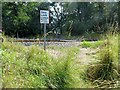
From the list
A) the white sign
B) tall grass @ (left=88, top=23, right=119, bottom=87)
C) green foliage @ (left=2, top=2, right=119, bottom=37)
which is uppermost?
the white sign

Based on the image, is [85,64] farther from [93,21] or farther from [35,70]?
[93,21]

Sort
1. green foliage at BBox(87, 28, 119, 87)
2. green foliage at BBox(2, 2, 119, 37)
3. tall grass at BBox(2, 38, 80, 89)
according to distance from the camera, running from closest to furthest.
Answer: tall grass at BBox(2, 38, 80, 89) → green foliage at BBox(87, 28, 119, 87) → green foliage at BBox(2, 2, 119, 37)

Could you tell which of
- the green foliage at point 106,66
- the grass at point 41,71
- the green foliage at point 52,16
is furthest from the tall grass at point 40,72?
the green foliage at point 52,16

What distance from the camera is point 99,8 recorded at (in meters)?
22.8

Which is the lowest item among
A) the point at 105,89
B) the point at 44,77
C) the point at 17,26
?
the point at 17,26

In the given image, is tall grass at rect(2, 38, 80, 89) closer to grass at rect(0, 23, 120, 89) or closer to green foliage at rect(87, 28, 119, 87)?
grass at rect(0, 23, 120, 89)

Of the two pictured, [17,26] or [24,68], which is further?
[17,26]

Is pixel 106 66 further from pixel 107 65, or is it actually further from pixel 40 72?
pixel 40 72

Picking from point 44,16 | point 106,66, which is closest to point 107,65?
point 106,66

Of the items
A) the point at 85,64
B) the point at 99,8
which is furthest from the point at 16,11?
the point at 85,64

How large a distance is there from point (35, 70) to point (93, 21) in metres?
Answer: 19.7

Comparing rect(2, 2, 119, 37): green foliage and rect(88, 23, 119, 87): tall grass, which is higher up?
rect(88, 23, 119, 87): tall grass

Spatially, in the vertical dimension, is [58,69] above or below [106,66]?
above

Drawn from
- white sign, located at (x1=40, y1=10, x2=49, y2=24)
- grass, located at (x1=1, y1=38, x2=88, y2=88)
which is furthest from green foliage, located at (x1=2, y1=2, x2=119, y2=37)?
grass, located at (x1=1, y1=38, x2=88, y2=88)
